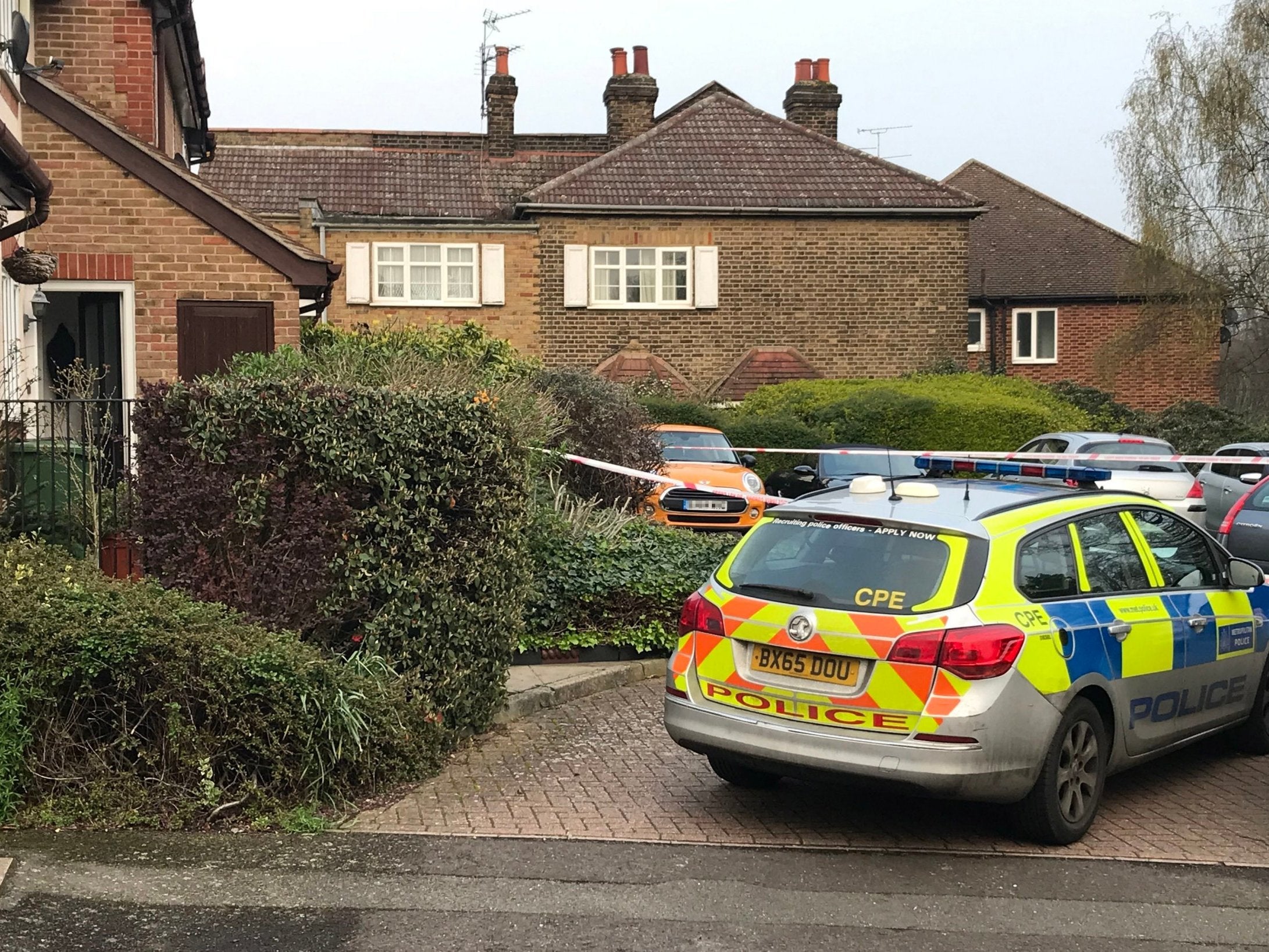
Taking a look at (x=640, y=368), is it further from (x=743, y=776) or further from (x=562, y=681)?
(x=743, y=776)

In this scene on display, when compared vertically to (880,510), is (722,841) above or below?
below

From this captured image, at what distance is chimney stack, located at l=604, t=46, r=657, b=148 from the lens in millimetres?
33375

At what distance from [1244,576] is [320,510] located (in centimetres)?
480

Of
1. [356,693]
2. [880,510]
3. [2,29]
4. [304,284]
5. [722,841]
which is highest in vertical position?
[2,29]

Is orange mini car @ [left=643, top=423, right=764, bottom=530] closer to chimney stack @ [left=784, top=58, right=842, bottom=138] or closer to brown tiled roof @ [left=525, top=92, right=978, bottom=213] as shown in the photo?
brown tiled roof @ [left=525, top=92, right=978, bottom=213]

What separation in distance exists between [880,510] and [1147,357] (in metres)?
31.9

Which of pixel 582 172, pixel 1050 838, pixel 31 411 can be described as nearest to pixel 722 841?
pixel 1050 838

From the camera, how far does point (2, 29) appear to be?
40.5 feet

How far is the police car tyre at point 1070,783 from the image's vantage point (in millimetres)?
5984

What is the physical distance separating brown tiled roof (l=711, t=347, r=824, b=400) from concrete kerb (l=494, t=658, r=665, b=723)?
20.4 m

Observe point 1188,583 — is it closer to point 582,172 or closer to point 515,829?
point 515,829

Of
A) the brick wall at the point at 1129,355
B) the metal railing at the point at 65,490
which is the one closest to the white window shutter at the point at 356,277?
the brick wall at the point at 1129,355

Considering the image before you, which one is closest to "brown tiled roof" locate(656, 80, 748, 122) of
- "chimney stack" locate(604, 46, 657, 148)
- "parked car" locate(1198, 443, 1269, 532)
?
"chimney stack" locate(604, 46, 657, 148)

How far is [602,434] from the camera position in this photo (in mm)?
13930
